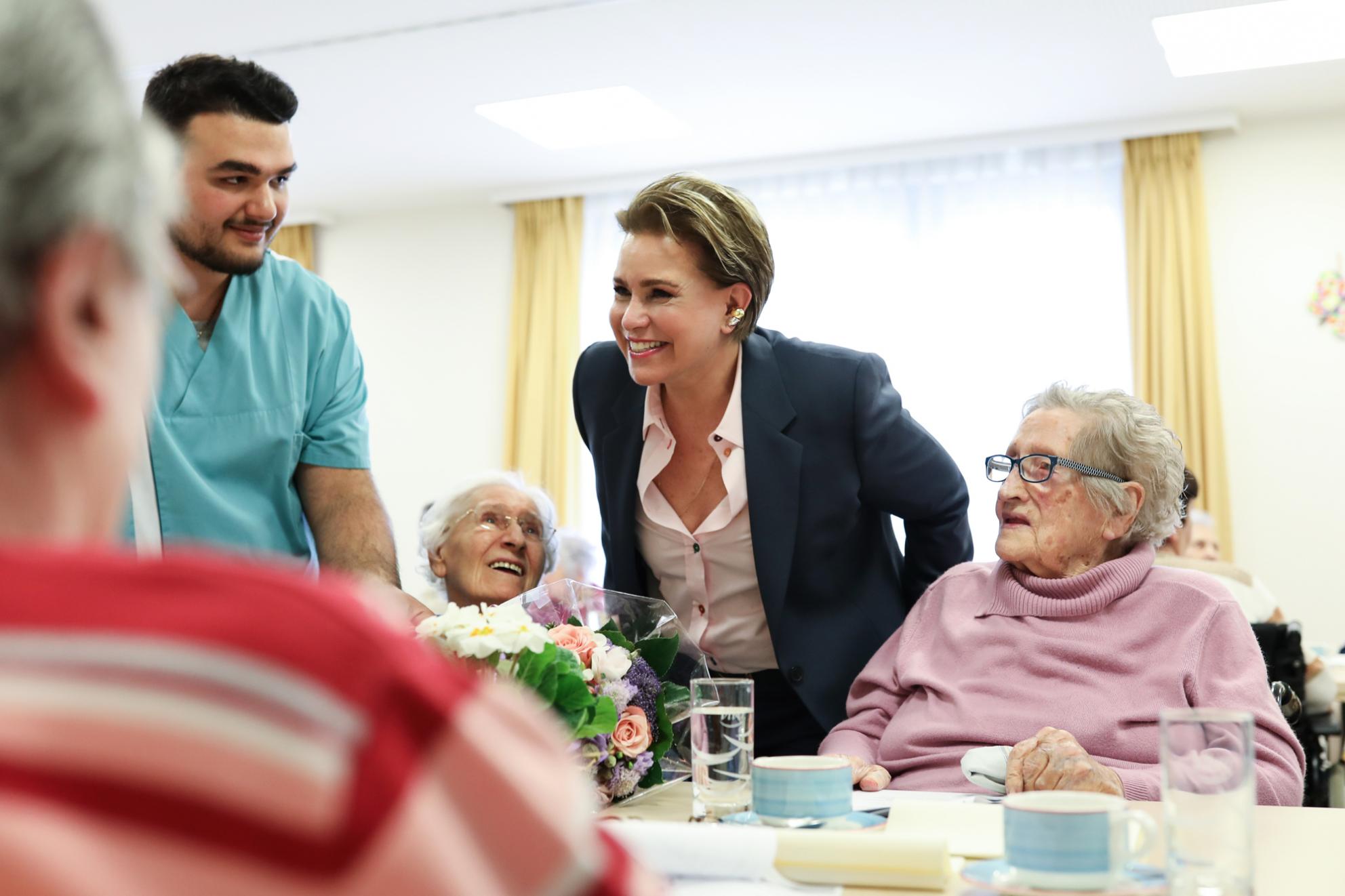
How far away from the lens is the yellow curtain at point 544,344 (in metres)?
7.17

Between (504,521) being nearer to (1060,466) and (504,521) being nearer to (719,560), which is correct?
(719,560)

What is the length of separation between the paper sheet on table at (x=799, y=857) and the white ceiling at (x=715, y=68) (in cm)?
392

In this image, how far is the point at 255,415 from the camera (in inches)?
82.2

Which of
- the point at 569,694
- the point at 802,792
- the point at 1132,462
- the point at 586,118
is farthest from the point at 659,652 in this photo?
the point at 586,118

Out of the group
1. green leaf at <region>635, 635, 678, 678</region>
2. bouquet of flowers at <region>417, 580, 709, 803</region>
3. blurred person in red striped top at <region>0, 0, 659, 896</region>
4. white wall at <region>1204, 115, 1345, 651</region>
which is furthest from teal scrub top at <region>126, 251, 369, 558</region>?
white wall at <region>1204, 115, 1345, 651</region>

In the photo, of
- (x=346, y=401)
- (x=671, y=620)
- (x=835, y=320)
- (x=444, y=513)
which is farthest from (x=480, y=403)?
(x=671, y=620)

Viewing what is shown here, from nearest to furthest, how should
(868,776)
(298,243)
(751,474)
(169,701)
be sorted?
(169,701) → (868,776) → (751,474) → (298,243)

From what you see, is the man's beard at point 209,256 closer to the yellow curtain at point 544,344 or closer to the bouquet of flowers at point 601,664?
the bouquet of flowers at point 601,664

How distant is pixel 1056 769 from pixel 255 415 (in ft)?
4.43

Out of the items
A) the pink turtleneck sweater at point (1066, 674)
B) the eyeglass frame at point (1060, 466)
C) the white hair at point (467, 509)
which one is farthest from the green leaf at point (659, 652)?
the white hair at point (467, 509)

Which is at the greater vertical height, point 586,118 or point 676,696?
point 586,118

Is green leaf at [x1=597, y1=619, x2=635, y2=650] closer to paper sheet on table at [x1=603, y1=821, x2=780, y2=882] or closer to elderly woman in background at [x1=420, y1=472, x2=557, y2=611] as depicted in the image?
paper sheet on table at [x1=603, y1=821, x2=780, y2=882]

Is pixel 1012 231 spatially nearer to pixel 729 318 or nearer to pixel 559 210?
pixel 559 210

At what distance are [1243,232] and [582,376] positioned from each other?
478cm
